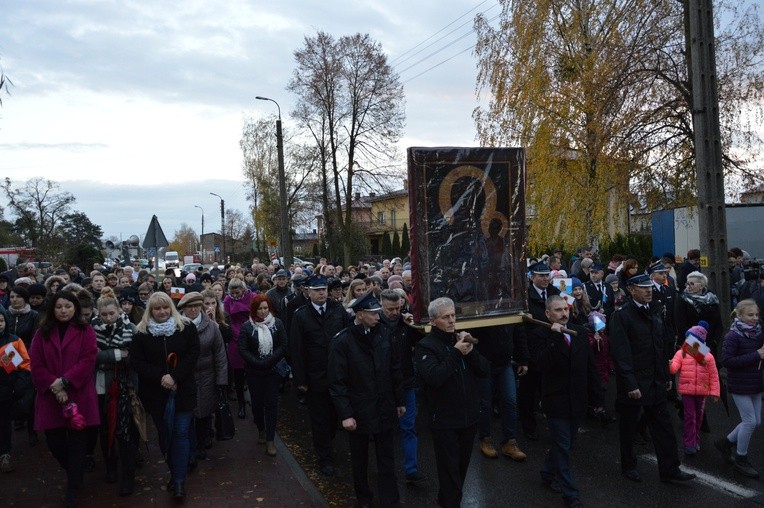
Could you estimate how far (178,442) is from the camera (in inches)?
241

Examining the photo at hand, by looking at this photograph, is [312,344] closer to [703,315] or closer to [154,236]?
[703,315]

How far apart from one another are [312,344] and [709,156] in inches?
296

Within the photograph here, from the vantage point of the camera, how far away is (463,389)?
5109 mm

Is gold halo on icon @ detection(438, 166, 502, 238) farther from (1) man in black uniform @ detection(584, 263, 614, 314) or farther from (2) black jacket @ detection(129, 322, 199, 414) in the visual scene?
(1) man in black uniform @ detection(584, 263, 614, 314)

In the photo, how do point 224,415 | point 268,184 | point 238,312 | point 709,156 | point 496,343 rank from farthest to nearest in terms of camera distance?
point 268,184
point 709,156
point 238,312
point 224,415
point 496,343

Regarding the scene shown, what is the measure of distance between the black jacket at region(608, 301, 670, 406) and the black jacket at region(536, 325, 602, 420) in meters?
0.35

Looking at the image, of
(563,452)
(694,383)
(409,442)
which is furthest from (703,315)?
(409,442)

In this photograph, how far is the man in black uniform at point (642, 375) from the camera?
241 inches

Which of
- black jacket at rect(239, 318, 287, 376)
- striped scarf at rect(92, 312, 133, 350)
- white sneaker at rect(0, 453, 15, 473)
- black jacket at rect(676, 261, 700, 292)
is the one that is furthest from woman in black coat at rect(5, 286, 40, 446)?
black jacket at rect(676, 261, 700, 292)

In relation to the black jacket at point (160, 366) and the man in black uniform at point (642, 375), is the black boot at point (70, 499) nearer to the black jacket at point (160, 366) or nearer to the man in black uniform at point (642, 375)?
the black jacket at point (160, 366)

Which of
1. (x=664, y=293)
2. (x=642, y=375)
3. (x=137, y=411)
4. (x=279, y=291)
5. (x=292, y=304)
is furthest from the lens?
(x=279, y=291)

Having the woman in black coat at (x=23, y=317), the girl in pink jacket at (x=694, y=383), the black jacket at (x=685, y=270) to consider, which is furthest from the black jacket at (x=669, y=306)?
the woman in black coat at (x=23, y=317)

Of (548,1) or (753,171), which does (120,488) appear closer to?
(753,171)

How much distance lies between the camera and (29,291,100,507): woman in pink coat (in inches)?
228
